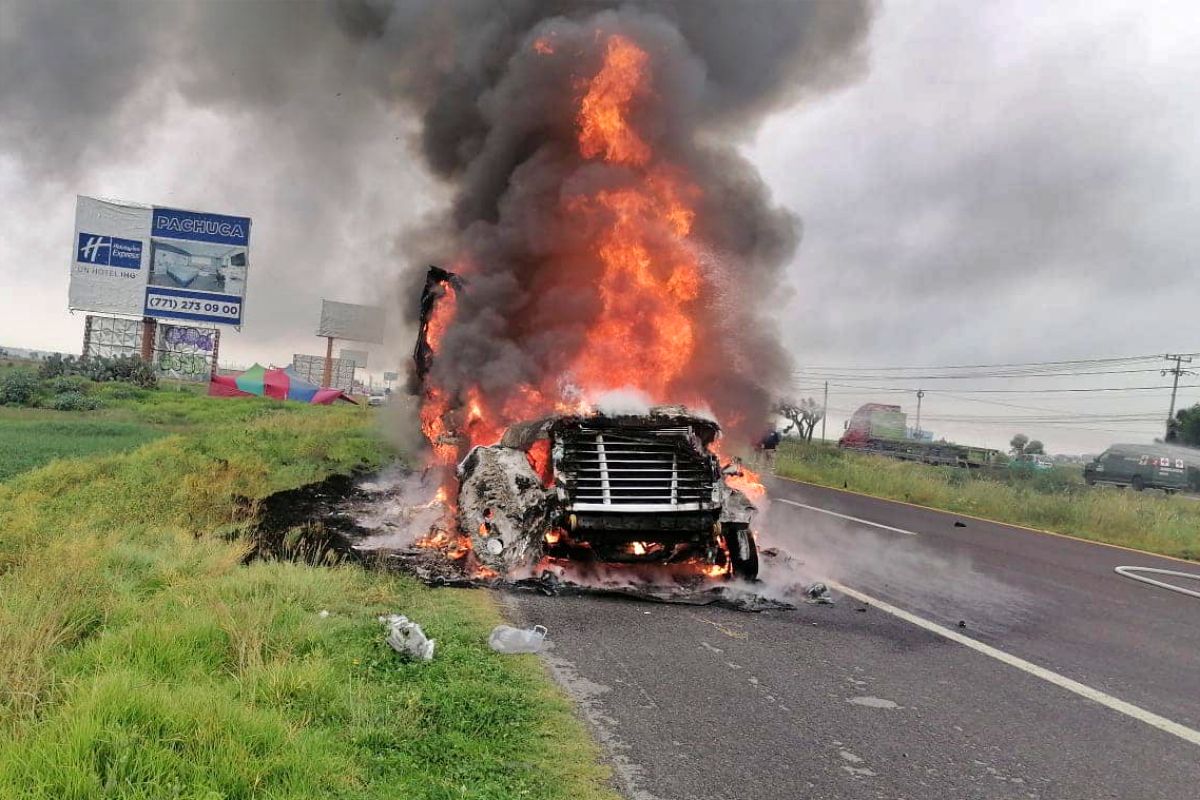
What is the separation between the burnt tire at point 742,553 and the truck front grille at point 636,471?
60 centimetres

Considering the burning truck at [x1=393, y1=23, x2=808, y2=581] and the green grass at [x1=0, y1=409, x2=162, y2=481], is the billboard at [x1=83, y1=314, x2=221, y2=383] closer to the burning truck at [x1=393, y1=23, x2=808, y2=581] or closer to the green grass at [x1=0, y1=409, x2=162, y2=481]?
the green grass at [x1=0, y1=409, x2=162, y2=481]

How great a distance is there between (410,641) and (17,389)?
30592mm

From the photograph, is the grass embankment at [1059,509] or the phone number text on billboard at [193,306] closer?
the grass embankment at [1059,509]

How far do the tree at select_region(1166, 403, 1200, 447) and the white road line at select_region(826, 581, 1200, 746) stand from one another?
5033 cm

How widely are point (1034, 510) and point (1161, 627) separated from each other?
9.52 m

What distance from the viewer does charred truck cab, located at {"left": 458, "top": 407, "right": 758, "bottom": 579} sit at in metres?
6.43

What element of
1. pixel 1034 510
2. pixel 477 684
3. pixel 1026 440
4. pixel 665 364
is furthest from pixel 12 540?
pixel 1026 440

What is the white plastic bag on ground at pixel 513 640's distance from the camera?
4.62m

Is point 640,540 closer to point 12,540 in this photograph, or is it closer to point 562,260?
point 12,540

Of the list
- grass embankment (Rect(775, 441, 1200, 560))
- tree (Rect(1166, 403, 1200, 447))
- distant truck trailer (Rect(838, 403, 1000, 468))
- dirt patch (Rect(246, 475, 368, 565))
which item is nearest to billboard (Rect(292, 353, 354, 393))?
distant truck trailer (Rect(838, 403, 1000, 468))

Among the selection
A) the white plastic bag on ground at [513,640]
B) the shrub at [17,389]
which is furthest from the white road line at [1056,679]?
the shrub at [17,389]

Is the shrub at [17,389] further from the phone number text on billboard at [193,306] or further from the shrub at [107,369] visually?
the phone number text on billboard at [193,306]

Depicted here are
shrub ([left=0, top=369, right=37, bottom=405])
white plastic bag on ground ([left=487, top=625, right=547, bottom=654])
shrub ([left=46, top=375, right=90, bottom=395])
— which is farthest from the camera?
shrub ([left=46, top=375, right=90, bottom=395])

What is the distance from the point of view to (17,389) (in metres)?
27.1
